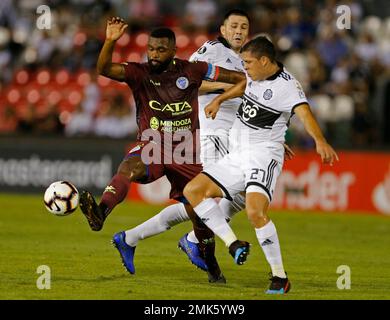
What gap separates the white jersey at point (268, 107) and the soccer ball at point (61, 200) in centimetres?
178

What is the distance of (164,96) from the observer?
397 inches

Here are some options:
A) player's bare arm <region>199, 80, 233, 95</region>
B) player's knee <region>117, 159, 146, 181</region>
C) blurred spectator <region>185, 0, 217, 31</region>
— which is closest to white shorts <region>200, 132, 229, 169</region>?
player's bare arm <region>199, 80, 233, 95</region>

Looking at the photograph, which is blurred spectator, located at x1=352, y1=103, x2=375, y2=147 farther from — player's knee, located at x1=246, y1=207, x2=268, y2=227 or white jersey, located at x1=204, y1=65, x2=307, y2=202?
player's knee, located at x1=246, y1=207, x2=268, y2=227

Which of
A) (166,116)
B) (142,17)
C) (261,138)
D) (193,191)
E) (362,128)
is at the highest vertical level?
(142,17)

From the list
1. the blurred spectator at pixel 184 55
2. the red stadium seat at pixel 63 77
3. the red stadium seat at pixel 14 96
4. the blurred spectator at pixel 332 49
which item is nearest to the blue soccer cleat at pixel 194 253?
the blurred spectator at pixel 184 55

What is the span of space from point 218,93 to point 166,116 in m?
1.18

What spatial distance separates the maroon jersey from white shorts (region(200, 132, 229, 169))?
30.7 inches

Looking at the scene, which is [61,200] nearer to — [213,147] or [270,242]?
[213,147]

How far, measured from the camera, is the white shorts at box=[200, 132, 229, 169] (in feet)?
35.9

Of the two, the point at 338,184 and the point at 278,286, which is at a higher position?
the point at 278,286

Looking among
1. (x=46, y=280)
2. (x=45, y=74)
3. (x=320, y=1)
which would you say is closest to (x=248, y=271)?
(x=46, y=280)

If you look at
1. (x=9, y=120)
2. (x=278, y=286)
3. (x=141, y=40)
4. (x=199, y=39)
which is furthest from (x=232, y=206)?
(x=141, y=40)

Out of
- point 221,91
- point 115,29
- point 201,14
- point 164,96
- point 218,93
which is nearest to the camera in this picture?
point 115,29

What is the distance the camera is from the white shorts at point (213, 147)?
35.9ft
